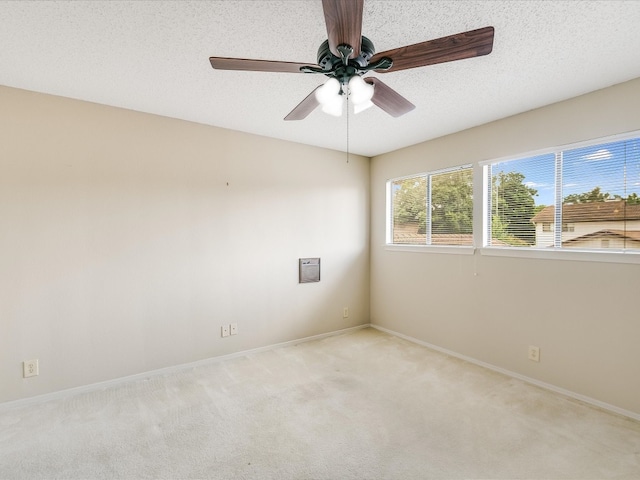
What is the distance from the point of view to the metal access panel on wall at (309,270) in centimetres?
386

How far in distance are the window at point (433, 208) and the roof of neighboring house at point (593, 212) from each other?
70cm

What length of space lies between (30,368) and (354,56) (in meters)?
3.22

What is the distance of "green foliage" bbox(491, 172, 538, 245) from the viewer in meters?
2.88

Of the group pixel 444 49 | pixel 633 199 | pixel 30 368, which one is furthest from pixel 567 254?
pixel 30 368

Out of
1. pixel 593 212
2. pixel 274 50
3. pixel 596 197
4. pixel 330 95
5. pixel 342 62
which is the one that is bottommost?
pixel 593 212

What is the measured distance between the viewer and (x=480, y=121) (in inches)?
121

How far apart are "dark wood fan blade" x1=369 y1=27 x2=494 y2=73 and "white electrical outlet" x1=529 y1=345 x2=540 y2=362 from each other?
2546 millimetres

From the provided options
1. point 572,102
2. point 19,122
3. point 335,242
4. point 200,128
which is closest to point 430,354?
point 335,242

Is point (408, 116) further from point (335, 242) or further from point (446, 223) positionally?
point (335, 242)

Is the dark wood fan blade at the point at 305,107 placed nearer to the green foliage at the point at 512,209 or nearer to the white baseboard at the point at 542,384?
the green foliage at the point at 512,209

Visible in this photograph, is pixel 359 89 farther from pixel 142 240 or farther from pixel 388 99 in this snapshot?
pixel 142 240

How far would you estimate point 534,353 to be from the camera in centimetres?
278

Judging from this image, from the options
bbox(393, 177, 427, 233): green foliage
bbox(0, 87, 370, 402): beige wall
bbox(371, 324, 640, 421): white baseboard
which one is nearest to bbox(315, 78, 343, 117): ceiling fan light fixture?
bbox(0, 87, 370, 402): beige wall

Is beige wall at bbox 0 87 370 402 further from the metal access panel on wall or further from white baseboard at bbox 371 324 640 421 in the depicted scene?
white baseboard at bbox 371 324 640 421
